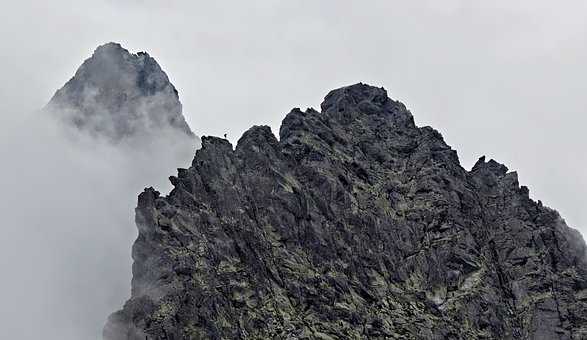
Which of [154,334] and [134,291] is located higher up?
[134,291]

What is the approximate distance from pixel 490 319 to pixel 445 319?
10754 millimetres

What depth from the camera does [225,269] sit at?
188750 mm

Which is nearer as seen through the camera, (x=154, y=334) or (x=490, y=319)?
(x=154, y=334)

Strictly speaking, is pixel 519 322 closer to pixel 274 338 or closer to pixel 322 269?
pixel 322 269

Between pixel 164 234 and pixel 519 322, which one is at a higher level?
pixel 164 234

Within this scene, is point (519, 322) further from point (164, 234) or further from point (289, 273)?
point (164, 234)

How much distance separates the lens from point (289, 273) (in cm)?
19475

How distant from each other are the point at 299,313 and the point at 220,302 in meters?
18.7

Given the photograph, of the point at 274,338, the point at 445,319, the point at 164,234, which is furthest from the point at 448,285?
the point at 164,234

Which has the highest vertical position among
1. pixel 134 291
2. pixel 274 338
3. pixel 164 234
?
pixel 164 234

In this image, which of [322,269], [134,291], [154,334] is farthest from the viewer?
[322,269]

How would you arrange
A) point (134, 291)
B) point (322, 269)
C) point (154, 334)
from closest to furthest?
point (154, 334)
point (134, 291)
point (322, 269)

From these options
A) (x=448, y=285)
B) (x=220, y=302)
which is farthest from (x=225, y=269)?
(x=448, y=285)

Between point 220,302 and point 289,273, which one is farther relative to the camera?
point 289,273
